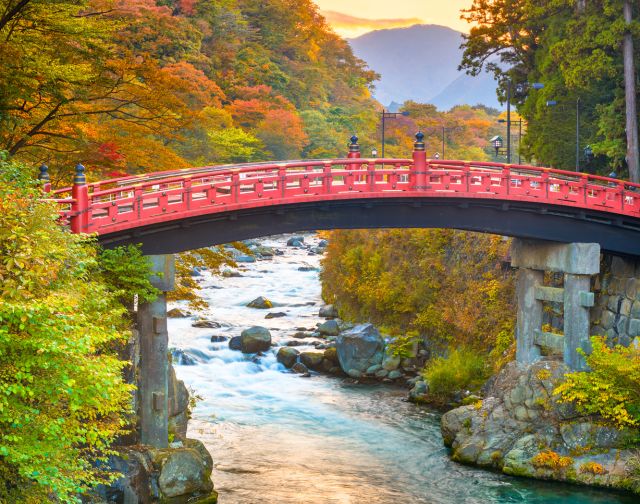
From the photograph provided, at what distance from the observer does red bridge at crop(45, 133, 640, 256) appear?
2712 cm

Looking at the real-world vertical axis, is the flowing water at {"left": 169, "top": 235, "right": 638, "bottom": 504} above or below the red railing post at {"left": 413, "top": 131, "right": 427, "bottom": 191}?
below

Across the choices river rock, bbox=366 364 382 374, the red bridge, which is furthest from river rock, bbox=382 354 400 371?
the red bridge

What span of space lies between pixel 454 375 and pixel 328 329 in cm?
1180

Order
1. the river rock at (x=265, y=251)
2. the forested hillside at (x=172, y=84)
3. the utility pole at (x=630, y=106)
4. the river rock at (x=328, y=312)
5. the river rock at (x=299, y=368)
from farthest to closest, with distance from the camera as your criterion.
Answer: the river rock at (x=265, y=251)
the river rock at (x=328, y=312)
the river rock at (x=299, y=368)
the utility pole at (x=630, y=106)
the forested hillside at (x=172, y=84)

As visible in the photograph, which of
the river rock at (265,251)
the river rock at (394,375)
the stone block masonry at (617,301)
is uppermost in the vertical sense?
the river rock at (265,251)

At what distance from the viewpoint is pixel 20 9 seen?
86.6 ft

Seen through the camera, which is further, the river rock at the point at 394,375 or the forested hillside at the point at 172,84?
the river rock at the point at 394,375

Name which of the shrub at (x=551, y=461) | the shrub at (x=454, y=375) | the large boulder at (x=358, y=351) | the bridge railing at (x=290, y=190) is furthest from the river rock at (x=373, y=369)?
the shrub at (x=551, y=461)

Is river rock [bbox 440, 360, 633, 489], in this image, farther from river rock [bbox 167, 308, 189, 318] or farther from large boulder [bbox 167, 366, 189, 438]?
river rock [bbox 167, 308, 189, 318]

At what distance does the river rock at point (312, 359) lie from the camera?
4344 centimetres

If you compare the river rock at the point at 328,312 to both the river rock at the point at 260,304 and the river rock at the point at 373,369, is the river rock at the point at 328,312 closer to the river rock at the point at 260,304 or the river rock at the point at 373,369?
the river rock at the point at 260,304

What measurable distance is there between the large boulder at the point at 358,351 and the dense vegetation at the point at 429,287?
1.28 metres

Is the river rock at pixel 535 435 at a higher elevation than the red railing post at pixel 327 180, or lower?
lower

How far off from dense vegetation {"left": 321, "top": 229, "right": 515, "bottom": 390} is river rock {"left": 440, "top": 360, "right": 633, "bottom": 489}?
540cm
